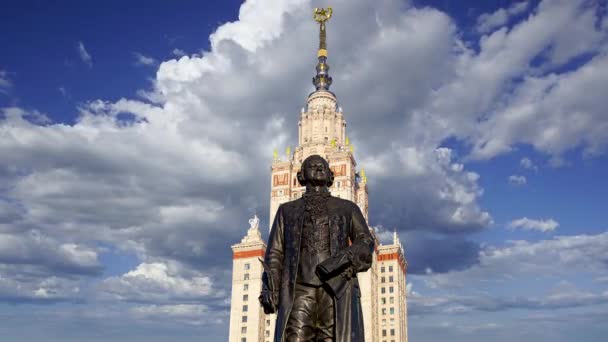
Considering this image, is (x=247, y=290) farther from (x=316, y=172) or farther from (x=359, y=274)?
(x=316, y=172)

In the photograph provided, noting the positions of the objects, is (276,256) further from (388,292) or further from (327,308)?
(388,292)

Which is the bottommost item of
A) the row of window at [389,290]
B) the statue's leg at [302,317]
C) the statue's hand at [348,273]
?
the statue's leg at [302,317]

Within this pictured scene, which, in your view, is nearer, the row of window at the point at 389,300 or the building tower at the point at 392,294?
the building tower at the point at 392,294

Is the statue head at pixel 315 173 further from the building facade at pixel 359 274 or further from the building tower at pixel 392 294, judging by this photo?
the building tower at pixel 392 294

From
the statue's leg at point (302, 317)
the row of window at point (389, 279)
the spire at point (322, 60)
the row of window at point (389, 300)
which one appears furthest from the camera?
the spire at point (322, 60)

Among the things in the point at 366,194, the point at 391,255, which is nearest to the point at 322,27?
the point at 366,194

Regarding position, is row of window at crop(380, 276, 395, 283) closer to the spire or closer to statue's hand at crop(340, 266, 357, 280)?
the spire

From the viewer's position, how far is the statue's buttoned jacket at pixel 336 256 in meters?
10.3

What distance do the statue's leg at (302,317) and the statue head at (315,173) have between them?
234 cm

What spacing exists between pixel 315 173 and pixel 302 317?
3.11 metres

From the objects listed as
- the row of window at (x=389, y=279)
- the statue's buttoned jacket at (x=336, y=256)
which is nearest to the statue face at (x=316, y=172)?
the statue's buttoned jacket at (x=336, y=256)

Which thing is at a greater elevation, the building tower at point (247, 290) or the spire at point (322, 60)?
the spire at point (322, 60)

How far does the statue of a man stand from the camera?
1035 cm

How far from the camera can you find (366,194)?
115 metres
